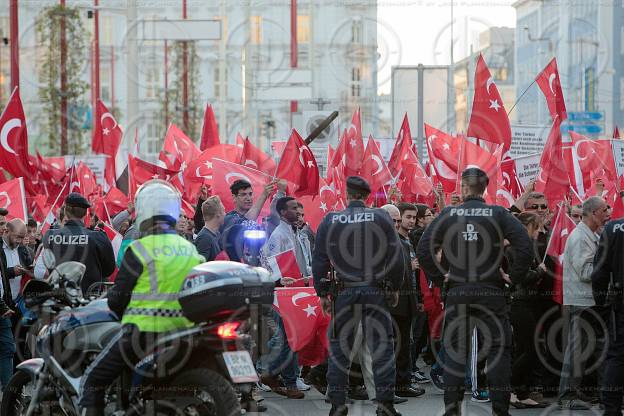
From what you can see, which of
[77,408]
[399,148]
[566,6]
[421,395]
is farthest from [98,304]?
[566,6]

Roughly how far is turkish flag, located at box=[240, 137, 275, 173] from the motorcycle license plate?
376 inches

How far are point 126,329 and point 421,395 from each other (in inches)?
192

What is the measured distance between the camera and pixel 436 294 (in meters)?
12.4

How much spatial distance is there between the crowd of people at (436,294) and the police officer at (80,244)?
0.04 feet

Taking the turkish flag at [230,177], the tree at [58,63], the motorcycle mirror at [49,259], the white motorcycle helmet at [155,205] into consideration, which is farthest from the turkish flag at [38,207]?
the tree at [58,63]

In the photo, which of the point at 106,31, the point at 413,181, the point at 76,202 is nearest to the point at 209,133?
the point at 413,181

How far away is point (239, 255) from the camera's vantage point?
1115cm

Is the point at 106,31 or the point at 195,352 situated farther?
the point at 106,31

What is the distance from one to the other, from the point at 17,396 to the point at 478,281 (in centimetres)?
321

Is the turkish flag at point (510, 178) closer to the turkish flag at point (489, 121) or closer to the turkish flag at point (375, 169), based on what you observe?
the turkish flag at point (489, 121)

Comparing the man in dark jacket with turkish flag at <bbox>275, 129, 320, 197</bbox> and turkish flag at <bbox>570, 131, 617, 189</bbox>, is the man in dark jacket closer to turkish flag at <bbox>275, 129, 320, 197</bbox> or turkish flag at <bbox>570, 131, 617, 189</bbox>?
turkish flag at <bbox>275, 129, 320, 197</bbox>

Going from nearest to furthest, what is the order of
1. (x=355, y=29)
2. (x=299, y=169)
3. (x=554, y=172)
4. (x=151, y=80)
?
(x=554, y=172) → (x=299, y=169) → (x=355, y=29) → (x=151, y=80)

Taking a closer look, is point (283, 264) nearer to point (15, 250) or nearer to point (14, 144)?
point (15, 250)

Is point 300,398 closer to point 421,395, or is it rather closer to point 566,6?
point 421,395
